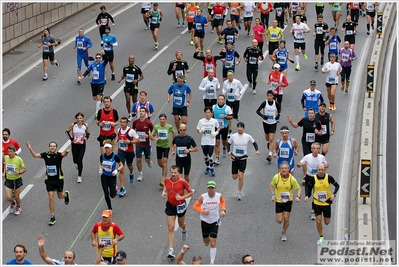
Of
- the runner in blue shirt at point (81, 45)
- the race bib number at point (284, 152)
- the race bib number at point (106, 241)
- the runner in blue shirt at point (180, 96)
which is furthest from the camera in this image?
the runner in blue shirt at point (81, 45)

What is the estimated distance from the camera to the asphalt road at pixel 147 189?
1588cm

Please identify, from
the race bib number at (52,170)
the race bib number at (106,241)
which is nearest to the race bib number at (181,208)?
the race bib number at (106,241)

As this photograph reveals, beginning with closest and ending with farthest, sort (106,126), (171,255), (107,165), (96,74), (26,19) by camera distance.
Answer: (171,255)
(107,165)
(106,126)
(96,74)
(26,19)

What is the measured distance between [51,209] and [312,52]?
15.2 metres

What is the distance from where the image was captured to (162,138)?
59.6 ft

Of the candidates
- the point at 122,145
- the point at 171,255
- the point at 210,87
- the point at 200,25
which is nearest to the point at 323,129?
the point at 210,87

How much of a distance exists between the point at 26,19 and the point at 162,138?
46.0 feet

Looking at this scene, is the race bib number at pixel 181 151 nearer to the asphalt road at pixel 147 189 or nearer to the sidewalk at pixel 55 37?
the asphalt road at pixel 147 189

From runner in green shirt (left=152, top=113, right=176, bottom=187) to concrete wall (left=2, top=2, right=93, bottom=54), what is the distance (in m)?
→ 12.6

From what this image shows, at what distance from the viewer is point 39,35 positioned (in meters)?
31.5

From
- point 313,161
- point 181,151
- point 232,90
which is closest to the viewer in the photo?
point 313,161

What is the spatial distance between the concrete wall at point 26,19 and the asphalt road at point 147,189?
2.15 meters

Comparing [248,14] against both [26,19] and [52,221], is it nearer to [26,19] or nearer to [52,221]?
[26,19]

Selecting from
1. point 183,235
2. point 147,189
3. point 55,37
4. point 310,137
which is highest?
point 310,137
